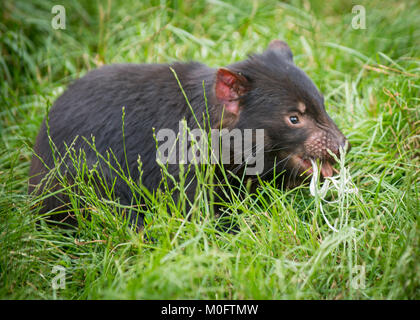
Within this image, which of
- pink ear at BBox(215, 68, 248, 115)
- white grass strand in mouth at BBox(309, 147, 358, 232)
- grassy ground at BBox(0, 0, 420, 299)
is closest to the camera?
grassy ground at BBox(0, 0, 420, 299)

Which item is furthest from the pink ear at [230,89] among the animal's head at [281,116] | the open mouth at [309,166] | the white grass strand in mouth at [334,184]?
the white grass strand in mouth at [334,184]

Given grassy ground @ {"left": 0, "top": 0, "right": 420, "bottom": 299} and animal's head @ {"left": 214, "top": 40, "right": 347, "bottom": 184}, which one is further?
animal's head @ {"left": 214, "top": 40, "right": 347, "bottom": 184}

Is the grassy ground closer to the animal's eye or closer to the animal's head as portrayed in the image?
the animal's head

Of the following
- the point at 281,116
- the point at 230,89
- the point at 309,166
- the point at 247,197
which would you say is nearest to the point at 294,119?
the point at 281,116

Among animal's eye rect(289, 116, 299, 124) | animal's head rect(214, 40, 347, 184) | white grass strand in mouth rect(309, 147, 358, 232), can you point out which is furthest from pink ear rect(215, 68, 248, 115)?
white grass strand in mouth rect(309, 147, 358, 232)

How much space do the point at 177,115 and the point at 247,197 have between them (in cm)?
84

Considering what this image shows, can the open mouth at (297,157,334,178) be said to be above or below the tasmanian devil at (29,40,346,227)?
below

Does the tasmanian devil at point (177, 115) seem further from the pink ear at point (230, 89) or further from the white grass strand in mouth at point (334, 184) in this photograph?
the white grass strand in mouth at point (334, 184)

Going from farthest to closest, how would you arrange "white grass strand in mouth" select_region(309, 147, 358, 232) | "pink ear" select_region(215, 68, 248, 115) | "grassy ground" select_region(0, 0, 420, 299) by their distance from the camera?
"pink ear" select_region(215, 68, 248, 115), "white grass strand in mouth" select_region(309, 147, 358, 232), "grassy ground" select_region(0, 0, 420, 299)

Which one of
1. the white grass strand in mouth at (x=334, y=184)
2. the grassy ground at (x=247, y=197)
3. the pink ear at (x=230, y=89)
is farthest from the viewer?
the pink ear at (x=230, y=89)

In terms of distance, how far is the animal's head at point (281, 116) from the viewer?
303cm

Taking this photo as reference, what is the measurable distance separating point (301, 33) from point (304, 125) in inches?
92.3

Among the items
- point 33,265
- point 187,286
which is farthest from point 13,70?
point 187,286

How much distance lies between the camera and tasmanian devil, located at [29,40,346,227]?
3041mm
